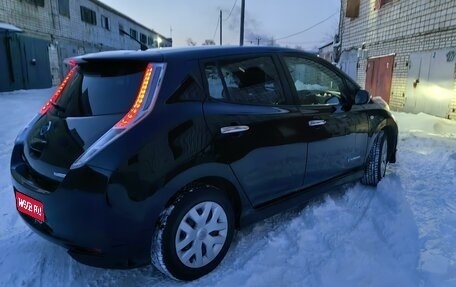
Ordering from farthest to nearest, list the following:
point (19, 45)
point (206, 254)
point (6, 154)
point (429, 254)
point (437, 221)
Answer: point (19, 45), point (6, 154), point (437, 221), point (429, 254), point (206, 254)

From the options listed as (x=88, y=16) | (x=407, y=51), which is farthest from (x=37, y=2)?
(x=407, y=51)

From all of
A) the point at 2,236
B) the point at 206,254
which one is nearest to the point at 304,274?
the point at 206,254

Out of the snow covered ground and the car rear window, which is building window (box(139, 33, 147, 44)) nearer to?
the snow covered ground

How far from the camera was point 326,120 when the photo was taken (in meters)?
3.48

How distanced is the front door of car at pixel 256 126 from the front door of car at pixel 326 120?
16 centimetres

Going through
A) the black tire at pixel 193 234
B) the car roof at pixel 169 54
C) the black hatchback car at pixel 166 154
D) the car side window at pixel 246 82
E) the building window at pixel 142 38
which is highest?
the building window at pixel 142 38

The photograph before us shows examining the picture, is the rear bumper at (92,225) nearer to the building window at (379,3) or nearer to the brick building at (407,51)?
the brick building at (407,51)

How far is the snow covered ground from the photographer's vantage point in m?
2.60

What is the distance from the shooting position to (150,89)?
2.36 meters

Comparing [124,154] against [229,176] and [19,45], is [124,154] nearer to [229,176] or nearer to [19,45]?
[229,176]

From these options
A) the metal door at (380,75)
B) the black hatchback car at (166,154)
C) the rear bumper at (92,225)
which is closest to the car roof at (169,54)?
the black hatchback car at (166,154)

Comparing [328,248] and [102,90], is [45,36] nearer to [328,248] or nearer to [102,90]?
[102,90]

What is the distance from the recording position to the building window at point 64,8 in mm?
22278

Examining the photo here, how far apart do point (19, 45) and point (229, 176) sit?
17291 mm
